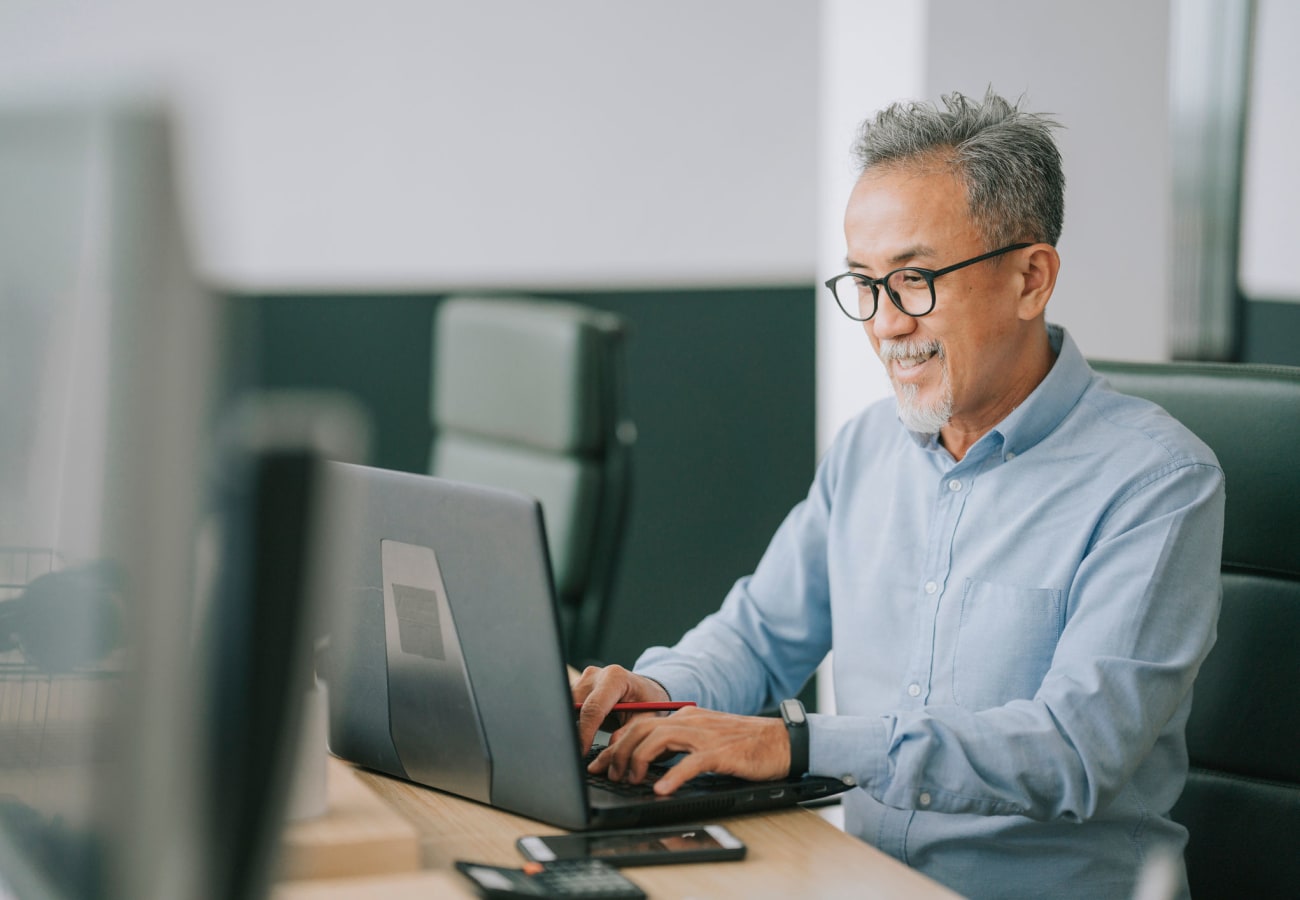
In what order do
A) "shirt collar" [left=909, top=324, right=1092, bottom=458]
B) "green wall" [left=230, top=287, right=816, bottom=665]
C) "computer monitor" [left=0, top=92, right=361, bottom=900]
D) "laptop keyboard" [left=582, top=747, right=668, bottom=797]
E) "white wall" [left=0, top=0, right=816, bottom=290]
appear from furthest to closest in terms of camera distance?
"green wall" [left=230, top=287, right=816, bottom=665] → "white wall" [left=0, top=0, right=816, bottom=290] → "shirt collar" [left=909, top=324, right=1092, bottom=458] → "laptop keyboard" [left=582, top=747, right=668, bottom=797] → "computer monitor" [left=0, top=92, right=361, bottom=900]

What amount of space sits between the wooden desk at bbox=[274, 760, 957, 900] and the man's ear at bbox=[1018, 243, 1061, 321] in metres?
0.64

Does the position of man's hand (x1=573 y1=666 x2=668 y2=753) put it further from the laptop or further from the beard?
the beard

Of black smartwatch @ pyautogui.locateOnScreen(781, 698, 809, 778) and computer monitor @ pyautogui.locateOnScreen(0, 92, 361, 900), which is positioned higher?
computer monitor @ pyautogui.locateOnScreen(0, 92, 361, 900)

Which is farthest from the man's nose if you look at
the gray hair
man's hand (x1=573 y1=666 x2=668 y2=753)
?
man's hand (x1=573 y1=666 x2=668 y2=753)

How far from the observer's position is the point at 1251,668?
1.43 meters

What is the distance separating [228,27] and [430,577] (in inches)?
77.5

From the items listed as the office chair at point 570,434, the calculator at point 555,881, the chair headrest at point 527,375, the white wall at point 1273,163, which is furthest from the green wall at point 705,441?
the calculator at point 555,881

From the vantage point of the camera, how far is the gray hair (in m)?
1.49

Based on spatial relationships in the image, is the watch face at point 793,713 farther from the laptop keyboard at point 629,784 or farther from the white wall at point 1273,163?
the white wall at point 1273,163

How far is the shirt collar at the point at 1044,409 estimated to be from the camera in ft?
4.86

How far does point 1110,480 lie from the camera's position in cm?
141

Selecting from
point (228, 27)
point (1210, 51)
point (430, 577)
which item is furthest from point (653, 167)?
point (430, 577)

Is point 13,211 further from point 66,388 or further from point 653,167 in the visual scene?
point 653,167

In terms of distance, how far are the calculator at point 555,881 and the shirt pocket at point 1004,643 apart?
55cm
